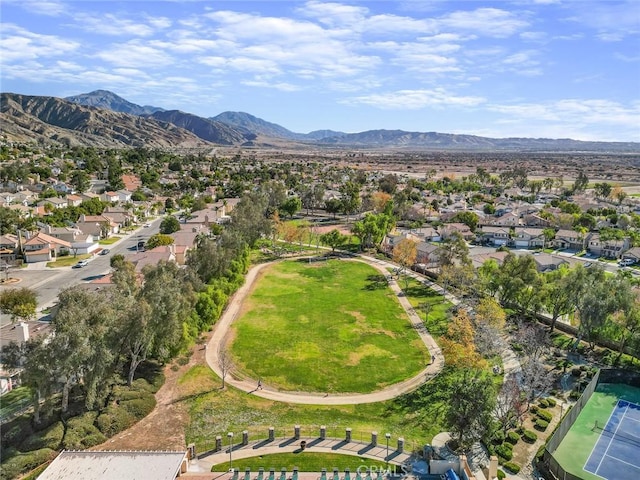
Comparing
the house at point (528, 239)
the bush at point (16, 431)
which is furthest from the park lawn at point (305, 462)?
the house at point (528, 239)

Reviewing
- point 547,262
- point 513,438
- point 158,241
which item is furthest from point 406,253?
point 158,241

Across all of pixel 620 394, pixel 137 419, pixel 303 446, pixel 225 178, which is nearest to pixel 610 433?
pixel 620 394

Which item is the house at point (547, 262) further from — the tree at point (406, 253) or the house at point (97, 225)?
the house at point (97, 225)

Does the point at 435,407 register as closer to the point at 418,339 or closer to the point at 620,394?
the point at 418,339

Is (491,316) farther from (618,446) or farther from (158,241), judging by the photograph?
(158,241)

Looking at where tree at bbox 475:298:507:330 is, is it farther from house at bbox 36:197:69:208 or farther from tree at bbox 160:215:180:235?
house at bbox 36:197:69:208

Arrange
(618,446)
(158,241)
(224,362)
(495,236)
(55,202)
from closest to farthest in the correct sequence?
(618,446)
(224,362)
(158,241)
(495,236)
(55,202)
